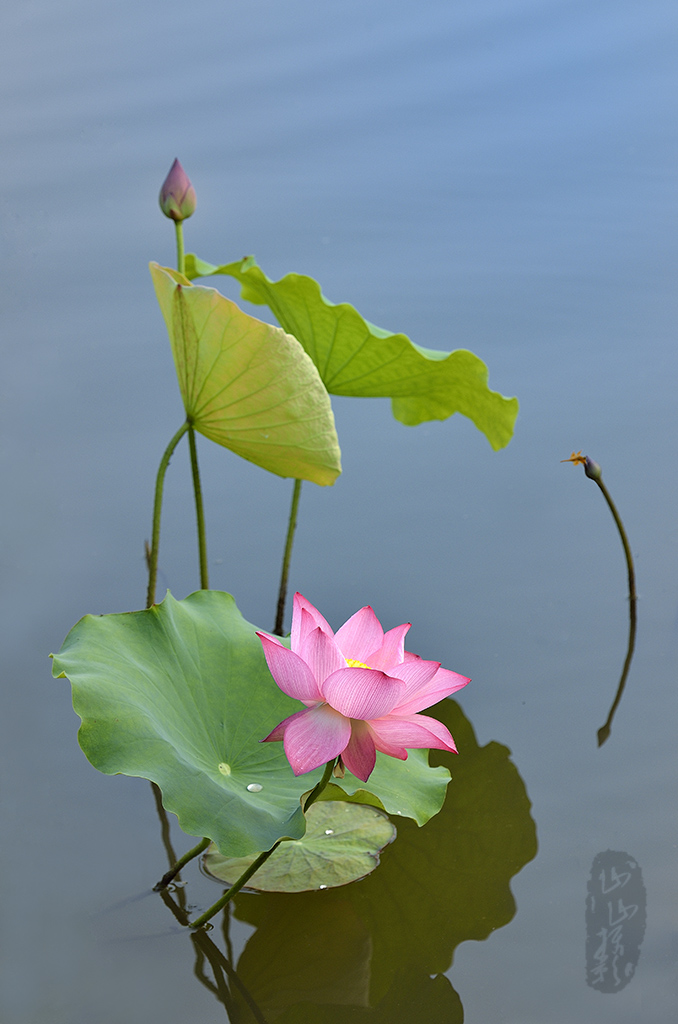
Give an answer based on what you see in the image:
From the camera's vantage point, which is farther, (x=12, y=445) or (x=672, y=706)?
(x=12, y=445)

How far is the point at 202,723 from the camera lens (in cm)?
98

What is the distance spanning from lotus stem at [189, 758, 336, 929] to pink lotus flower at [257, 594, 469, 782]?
25mm

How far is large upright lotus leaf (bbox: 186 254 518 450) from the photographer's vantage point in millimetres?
1417

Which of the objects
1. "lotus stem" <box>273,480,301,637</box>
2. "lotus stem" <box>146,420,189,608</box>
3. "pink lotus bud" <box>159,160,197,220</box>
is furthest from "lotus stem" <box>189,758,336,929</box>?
"pink lotus bud" <box>159,160,197,220</box>

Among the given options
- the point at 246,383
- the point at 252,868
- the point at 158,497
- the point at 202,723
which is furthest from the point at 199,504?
the point at 252,868

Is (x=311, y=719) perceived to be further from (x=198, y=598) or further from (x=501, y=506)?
(x=501, y=506)

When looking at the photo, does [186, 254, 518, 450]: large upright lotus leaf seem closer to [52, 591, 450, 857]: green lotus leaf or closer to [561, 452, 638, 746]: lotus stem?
[561, 452, 638, 746]: lotus stem

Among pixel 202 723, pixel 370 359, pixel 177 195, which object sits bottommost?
pixel 202 723

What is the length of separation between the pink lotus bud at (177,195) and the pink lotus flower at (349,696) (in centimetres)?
91

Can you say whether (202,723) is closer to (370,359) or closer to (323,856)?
(323,856)

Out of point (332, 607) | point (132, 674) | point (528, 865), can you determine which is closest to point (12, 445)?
point (332, 607)

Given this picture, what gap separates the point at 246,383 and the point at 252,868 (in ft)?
1.96

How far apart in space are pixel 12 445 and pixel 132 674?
1.09 meters

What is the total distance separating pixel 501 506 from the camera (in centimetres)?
178
